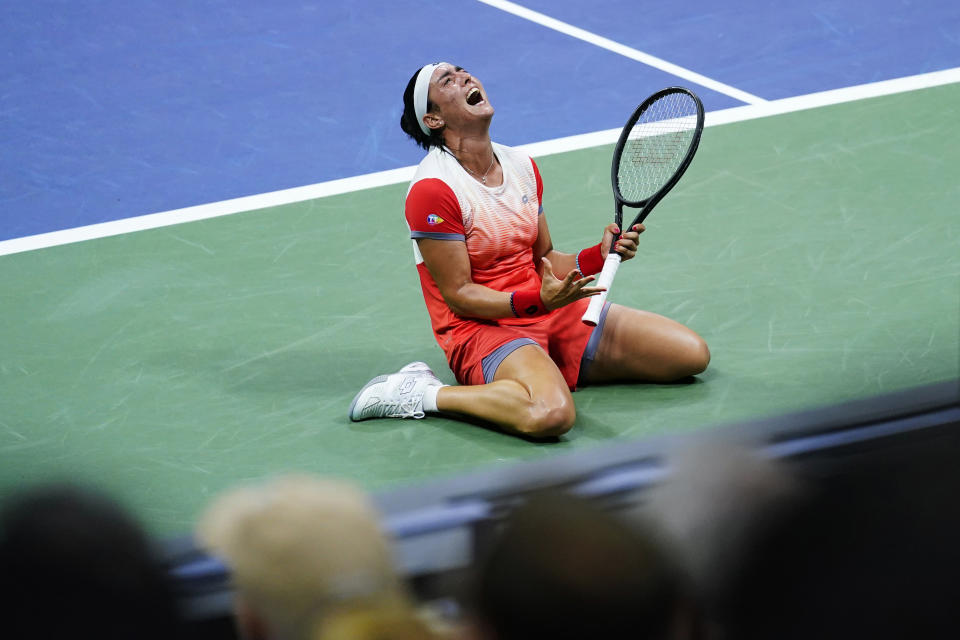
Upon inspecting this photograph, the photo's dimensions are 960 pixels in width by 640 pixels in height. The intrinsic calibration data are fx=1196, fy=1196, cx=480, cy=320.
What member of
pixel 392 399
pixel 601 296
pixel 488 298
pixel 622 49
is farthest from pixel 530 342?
pixel 622 49

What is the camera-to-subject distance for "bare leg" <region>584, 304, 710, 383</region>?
458 centimetres

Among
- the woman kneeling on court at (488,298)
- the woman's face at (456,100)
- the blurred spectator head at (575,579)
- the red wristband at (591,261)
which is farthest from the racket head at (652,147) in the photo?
the blurred spectator head at (575,579)

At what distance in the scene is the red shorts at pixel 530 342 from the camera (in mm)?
4562

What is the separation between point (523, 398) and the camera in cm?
429

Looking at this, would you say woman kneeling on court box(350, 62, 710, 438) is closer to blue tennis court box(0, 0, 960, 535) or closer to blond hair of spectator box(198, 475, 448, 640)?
blue tennis court box(0, 0, 960, 535)

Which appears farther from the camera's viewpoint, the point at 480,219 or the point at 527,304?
the point at 480,219

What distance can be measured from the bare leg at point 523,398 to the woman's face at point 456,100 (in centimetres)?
91

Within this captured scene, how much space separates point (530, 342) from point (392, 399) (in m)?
0.57

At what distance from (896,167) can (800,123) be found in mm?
821

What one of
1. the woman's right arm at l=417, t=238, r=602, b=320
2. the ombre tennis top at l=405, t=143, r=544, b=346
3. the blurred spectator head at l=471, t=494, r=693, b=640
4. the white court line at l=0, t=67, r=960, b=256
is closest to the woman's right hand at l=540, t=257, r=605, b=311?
the woman's right arm at l=417, t=238, r=602, b=320

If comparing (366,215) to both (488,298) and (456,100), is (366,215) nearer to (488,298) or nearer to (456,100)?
(456,100)

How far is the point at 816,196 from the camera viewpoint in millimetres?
6066

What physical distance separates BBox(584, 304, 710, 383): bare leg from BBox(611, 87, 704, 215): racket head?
1.53ft

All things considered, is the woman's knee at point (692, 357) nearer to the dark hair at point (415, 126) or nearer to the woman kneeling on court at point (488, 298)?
the woman kneeling on court at point (488, 298)
